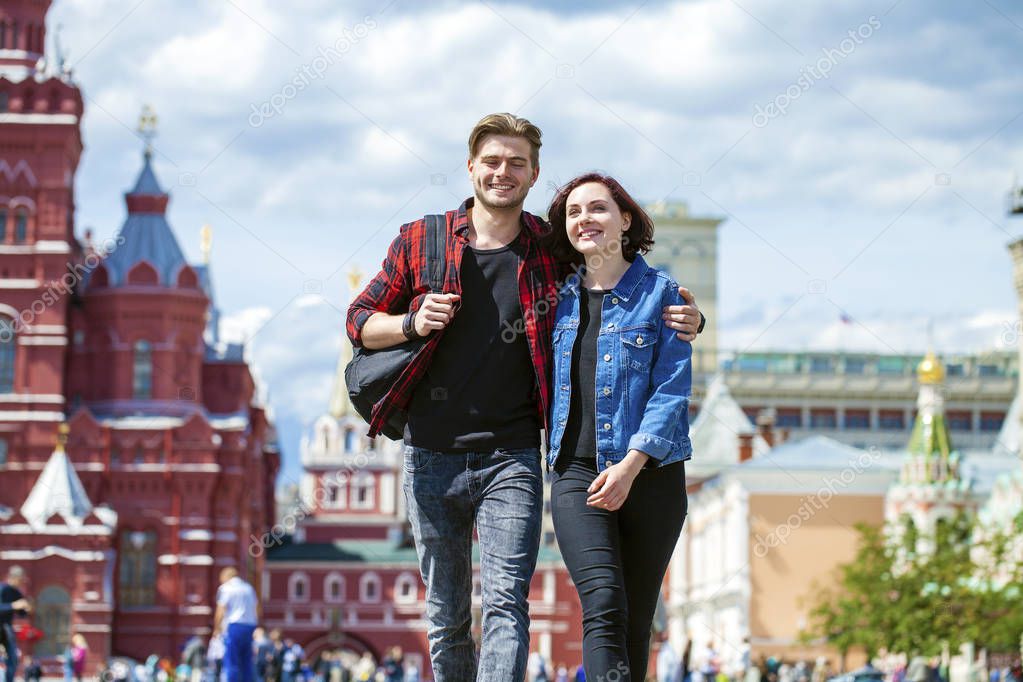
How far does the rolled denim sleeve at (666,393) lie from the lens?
649 centimetres

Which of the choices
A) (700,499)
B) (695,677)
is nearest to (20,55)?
(700,499)

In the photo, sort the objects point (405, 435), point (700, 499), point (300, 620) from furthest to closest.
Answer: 1. point (300, 620)
2. point (700, 499)
3. point (405, 435)

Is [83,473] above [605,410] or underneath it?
above

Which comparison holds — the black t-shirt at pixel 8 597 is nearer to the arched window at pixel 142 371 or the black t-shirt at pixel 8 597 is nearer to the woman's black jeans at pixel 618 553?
the woman's black jeans at pixel 618 553

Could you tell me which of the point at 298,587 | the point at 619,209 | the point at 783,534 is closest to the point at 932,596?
the point at 783,534

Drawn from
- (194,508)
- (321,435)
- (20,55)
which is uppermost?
(20,55)

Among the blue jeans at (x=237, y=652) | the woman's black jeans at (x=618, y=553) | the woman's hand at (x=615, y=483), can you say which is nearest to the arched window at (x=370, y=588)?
the blue jeans at (x=237, y=652)

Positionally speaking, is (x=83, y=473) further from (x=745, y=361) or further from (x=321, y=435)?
(x=745, y=361)

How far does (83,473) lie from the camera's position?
55781 mm

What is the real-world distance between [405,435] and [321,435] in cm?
8911

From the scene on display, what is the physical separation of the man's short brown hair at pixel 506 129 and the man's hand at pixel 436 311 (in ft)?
2.08

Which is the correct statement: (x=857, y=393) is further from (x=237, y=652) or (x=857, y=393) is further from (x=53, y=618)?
(x=237, y=652)

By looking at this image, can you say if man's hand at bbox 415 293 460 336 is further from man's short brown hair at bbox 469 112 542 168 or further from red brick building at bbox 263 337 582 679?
red brick building at bbox 263 337 582 679

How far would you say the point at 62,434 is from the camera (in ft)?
180
